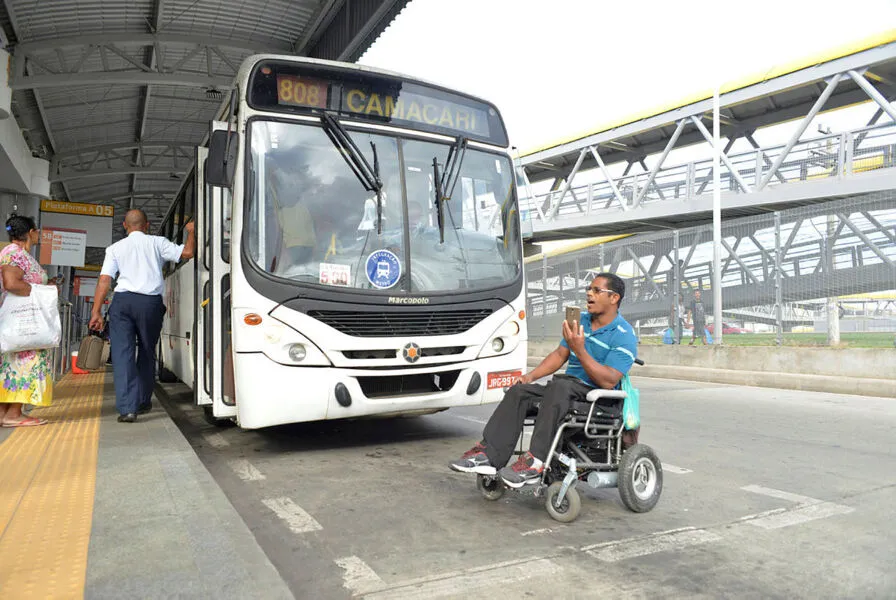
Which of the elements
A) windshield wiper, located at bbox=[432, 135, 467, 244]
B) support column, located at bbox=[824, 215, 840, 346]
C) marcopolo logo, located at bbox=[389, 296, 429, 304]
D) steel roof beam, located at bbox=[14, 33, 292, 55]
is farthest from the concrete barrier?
steel roof beam, located at bbox=[14, 33, 292, 55]

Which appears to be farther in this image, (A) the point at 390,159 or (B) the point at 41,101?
(B) the point at 41,101

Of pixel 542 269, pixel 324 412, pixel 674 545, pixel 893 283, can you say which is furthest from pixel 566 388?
pixel 542 269

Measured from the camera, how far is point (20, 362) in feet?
19.7

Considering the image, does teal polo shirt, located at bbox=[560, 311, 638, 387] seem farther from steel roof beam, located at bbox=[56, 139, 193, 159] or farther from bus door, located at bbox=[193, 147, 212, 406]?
steel roof beam, located at bbox=[56, 139, 193, 159]

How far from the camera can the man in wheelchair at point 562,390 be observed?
12.8 ft

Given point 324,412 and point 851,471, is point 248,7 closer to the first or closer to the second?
point 324,412

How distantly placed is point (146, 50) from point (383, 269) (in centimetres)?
1189

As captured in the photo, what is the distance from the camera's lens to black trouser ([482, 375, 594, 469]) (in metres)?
3.89

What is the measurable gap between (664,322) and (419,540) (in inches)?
544

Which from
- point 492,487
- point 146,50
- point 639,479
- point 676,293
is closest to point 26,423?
point 492,487

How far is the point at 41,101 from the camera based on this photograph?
16797 mm

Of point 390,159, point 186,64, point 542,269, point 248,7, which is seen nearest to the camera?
point 390,159

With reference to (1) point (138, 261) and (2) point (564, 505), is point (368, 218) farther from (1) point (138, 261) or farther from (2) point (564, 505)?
(2) point (564, 505)

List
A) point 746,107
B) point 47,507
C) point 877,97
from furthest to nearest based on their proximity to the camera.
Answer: point 746,107 < point 877,97 < point 47,507
